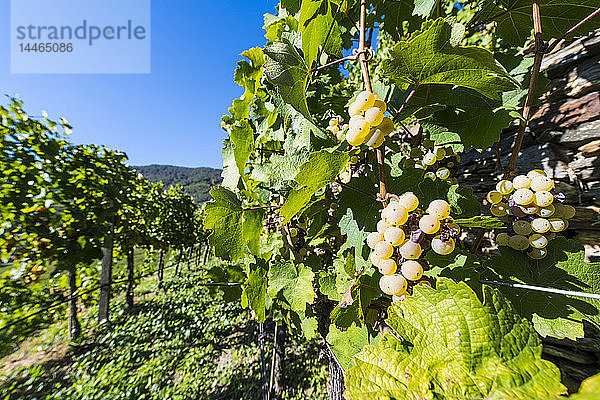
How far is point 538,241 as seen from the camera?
2.20 ft

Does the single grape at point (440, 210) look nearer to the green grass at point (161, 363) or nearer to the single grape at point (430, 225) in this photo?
the single grape at point (430, 225)

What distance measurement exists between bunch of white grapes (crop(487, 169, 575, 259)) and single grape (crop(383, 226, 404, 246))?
323 millimetres

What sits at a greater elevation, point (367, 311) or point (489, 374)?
point (489, 374)

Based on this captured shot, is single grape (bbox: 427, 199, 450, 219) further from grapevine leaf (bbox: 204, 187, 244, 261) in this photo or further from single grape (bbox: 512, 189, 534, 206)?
grapevine leaf (bbox: 204, 187, 244, 261)

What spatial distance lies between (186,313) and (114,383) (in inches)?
69.1

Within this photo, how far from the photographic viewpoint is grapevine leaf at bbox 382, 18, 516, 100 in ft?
1.63

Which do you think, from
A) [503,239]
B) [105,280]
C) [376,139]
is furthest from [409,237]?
[105,280]

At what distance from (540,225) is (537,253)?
0.11m

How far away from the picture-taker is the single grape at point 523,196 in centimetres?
63

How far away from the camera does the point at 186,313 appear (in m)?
4.29

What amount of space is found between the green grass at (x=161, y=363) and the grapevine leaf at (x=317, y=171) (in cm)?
188

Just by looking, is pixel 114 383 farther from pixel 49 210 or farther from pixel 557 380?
pixel 557 380

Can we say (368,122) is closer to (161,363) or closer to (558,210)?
(558,210)

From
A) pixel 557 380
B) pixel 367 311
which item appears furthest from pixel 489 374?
pixel 367 311
